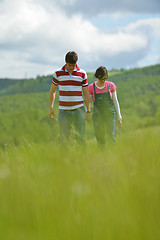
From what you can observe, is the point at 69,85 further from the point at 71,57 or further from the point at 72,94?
the point at 71,57

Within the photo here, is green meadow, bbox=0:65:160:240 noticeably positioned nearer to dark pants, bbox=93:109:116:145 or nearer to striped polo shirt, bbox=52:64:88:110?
striped polo shirt, bbox=52:64:88:110

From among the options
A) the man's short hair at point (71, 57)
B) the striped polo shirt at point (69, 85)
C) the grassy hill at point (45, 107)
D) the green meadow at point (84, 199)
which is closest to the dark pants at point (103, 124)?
the striped polo shirt at point (69, 85)

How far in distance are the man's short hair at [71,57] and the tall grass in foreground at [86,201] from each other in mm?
2799

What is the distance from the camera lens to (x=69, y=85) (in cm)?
480

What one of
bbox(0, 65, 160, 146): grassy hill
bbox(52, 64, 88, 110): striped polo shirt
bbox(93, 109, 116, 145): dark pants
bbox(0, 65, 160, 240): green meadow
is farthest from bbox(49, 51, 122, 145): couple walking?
bbox(0, 65, 160, 146): grassy hill

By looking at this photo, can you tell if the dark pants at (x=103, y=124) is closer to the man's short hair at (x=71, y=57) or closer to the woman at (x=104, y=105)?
the woman at (x=104, y=105)

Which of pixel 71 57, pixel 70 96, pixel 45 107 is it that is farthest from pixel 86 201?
pixel 45 107

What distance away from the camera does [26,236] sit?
1288 millimetres

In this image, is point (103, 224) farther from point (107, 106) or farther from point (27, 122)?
point (27, 122)

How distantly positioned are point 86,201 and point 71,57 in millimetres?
3365

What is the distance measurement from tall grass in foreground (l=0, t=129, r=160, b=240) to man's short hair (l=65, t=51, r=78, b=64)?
280cm

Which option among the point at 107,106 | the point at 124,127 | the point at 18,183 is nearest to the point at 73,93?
the point at 107,106

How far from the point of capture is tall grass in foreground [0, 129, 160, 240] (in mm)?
1265

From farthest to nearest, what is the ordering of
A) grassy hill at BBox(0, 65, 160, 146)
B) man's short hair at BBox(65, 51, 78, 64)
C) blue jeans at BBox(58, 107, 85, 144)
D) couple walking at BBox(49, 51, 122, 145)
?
grassy hill at BBox(0, 65, 160, 146), blue jeans at BBox(58, 107, 85, 144), couple walking at BBox(49, 51, 122, 145), man's short hair at BBox(65, 51, 78, 64)
